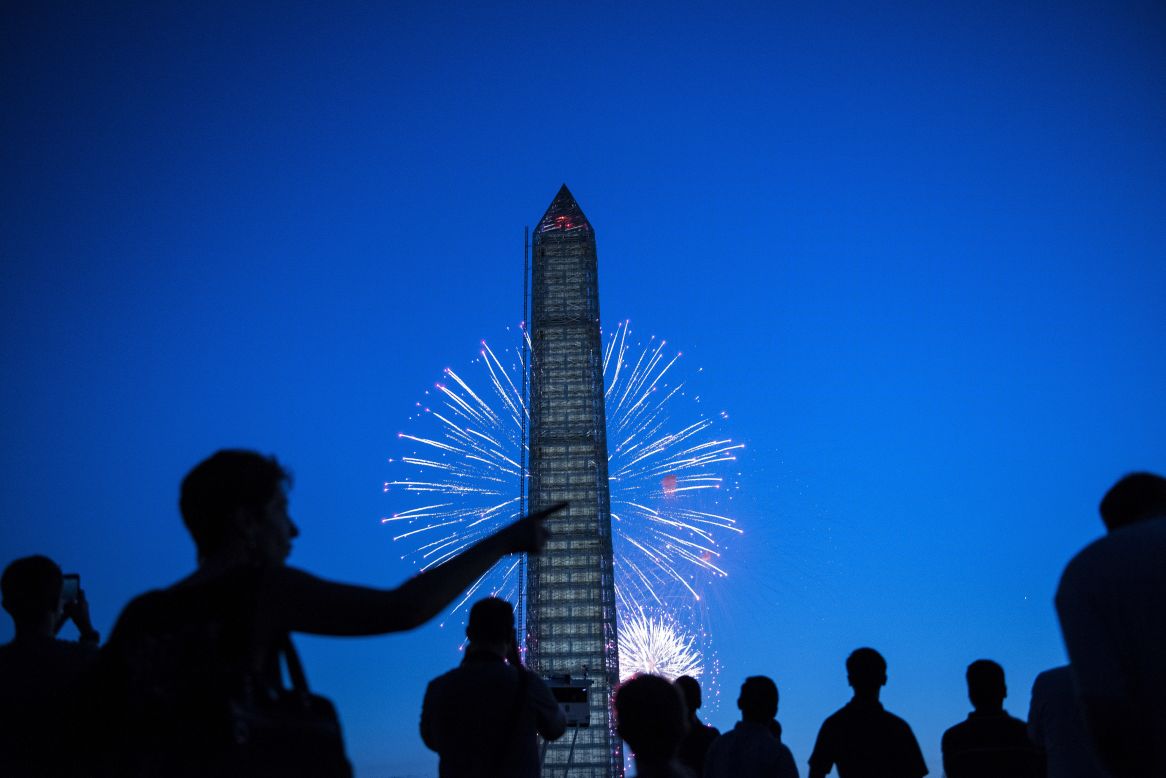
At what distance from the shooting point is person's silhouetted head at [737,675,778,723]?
20.2ft

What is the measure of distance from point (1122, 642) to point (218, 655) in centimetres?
213

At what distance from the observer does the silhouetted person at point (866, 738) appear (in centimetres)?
579

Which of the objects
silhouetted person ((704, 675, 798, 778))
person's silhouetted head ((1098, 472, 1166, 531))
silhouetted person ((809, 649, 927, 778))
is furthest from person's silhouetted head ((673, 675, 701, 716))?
person's silhouetted head ((1098, 472, 1166, 531))

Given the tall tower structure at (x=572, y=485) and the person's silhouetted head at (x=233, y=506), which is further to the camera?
the tall tower structure at (x=572, y=485)

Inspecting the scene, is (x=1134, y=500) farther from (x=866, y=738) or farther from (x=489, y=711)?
(x=866, y=738)

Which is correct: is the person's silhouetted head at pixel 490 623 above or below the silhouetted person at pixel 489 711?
above

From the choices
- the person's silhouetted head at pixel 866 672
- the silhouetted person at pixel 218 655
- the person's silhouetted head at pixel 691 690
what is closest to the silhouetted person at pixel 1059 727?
the person's silhouetted head at pixel 866 672

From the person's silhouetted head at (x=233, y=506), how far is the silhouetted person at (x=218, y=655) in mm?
151

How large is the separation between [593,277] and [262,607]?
3697 cm

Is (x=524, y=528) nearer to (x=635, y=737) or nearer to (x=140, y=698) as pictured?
(x=140, y=698)

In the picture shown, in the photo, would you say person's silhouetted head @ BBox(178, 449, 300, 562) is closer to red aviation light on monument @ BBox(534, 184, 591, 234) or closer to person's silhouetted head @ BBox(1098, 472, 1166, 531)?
person's silhouetted head @ BBox(1098, 472, 1166, 531)

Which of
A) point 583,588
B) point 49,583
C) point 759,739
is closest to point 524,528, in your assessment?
point 49,583

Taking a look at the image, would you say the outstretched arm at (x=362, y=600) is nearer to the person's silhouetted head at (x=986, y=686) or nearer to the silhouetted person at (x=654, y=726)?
the silhouetted person at (x=654, y=726)

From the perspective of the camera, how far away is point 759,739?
596cm
